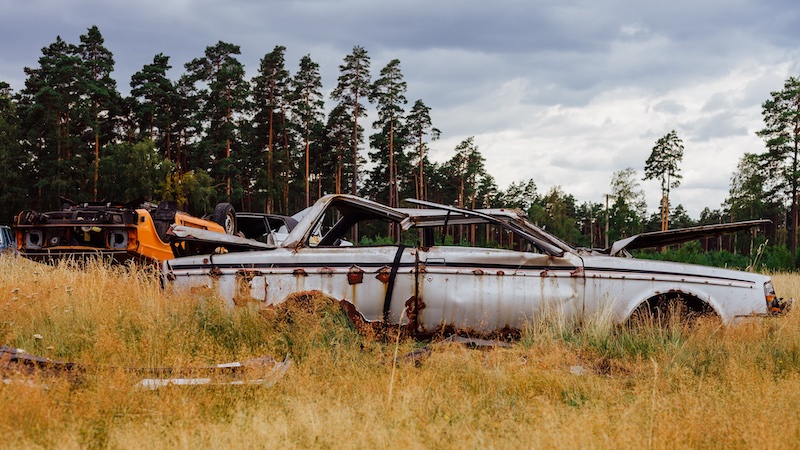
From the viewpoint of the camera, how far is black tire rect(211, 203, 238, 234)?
11742 millimetres

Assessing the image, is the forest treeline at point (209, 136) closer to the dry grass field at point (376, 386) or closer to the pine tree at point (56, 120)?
the pine tree at point (56, 120)

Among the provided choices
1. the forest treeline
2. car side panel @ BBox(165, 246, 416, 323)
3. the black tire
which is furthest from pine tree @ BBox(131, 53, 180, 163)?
car side panel @ BBox(165, 246, 416, 323)

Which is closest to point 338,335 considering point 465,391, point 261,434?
point 465,391

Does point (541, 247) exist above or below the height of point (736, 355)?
above

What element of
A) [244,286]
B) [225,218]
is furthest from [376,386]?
[225,218]

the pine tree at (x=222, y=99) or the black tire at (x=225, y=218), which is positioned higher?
the pine tree at (x=222, y=99)

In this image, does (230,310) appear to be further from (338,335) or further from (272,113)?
(272,113)

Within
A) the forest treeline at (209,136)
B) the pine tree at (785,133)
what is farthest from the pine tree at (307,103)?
the pine tree at (785,133)

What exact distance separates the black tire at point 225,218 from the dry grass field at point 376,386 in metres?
5.16

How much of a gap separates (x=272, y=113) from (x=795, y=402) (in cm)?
4649

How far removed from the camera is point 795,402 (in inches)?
159

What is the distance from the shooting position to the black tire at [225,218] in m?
11.7

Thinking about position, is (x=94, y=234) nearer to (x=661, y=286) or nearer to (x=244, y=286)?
(x=244, y=286)

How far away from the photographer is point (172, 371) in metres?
4.44
